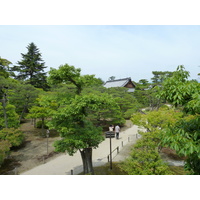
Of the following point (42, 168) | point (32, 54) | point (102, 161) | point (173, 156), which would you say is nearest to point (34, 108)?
point (42, 168)

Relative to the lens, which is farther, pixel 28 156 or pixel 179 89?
pixel 28 156

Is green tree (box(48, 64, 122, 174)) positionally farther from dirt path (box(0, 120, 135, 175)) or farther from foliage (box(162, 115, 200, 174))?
dirt path (box(0, 120, 135, 175))

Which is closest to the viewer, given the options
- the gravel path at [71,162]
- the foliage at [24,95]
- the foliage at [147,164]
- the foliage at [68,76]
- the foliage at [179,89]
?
the foliage at [179,89]

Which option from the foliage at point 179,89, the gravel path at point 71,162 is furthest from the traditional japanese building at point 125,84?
the foliage at point 179,89

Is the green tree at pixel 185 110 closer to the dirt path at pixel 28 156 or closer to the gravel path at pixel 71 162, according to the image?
the gravel path at pixel 71 162

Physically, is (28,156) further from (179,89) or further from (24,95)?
(179,89)

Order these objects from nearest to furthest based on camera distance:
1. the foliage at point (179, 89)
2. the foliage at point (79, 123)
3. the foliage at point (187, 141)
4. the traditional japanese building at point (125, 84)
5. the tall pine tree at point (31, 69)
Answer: the foliage at point (187, 141) < the foliage at point (179, 89) < the foliage at point (79, 123) < the tall pine tree at point (31, 69) < the traditional japanese building at point (125, 84)

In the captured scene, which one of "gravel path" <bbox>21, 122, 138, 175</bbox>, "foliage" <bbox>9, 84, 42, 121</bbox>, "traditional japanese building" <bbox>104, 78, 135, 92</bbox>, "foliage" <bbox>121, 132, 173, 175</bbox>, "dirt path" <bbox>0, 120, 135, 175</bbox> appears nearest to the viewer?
"foliage" <bbox>121, 132, 173, 175</bbox>

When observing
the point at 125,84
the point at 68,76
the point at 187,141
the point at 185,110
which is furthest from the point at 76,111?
the point at 125,84

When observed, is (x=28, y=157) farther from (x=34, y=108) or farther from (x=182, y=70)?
(x=182, y=70)

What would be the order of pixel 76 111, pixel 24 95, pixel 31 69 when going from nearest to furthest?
pixel 76 111 → pixel 24 95 → pixel 31 69

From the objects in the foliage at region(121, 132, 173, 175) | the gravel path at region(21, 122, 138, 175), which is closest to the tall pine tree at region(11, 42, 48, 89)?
the gravel path at region(21, 122, 138, 175)

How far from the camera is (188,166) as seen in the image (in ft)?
9.03

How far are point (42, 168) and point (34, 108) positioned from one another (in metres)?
5.04
